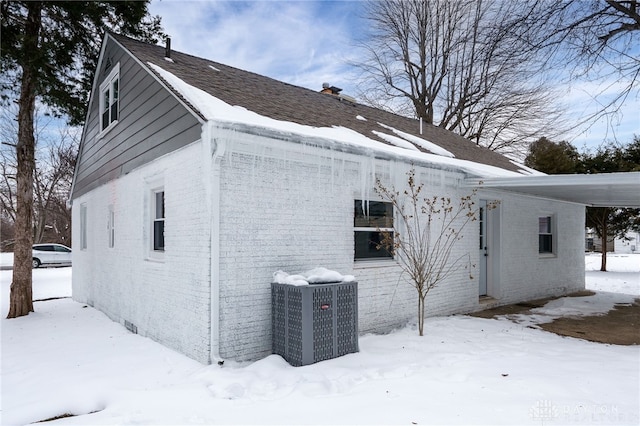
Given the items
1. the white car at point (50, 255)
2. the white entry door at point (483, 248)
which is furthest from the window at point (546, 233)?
the white car at point (50, 255)

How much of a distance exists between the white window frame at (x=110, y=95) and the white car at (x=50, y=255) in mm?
16528

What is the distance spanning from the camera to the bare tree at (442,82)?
66.1 feet

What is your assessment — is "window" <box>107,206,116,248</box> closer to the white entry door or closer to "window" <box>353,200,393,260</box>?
"window" <box>353,200,393,260</box>

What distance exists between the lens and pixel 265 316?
5.00 meters

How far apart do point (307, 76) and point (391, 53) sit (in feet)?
23.8

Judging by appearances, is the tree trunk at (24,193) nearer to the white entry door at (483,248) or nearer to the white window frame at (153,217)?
the white window frame at (153,217)

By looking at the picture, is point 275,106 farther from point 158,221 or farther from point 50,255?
point 50,255

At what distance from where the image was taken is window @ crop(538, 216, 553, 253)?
10898 millimetres

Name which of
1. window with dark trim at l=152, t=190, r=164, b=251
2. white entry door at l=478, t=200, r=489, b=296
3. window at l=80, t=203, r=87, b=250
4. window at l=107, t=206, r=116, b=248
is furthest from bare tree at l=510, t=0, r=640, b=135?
window at l=80, t=203, r=87, b=250

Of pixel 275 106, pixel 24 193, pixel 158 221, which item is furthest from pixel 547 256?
pixel 24 193

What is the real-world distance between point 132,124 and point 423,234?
5228mm

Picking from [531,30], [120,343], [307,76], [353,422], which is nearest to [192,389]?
[353,422]

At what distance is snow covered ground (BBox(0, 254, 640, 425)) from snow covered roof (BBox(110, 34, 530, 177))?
2.82 meters

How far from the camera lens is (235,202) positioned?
4.81 metres
